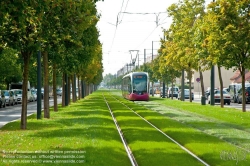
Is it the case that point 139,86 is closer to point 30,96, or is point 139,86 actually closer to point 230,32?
point 30,96

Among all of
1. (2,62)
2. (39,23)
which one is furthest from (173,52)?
(39,23)

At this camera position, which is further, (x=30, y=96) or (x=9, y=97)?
(x=30, y=96)

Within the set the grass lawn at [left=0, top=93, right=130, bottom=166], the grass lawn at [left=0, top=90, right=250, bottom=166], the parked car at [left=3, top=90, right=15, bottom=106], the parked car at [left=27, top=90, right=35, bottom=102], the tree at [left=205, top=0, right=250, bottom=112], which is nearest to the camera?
the grass lawn at [left=0, top=93, right=130, bottom=166]

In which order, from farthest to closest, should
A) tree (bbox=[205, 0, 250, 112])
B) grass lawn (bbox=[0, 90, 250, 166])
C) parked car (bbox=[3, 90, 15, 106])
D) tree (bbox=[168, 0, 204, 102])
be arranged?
1. parked car (bbox=[3, 90, 15, 106])
2. tree (bbox=[168, 0, 204, 102])
3. tree (bbox=[205, 0, 250, 112])
4. grass lawn (bbox=[0, 90, 250, 166])

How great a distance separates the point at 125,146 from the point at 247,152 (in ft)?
12.6

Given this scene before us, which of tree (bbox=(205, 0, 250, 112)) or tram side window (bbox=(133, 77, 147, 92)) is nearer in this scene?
tree (bbox=(205, 0, 250, 112))

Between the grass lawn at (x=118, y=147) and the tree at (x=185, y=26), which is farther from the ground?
the tree at (x=185, y=26)

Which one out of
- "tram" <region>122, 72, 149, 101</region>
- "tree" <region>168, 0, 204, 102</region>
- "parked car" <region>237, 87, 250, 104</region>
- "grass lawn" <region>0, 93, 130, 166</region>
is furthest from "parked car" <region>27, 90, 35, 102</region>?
"grass lawn" <region>0, 93, 130, 166</region>

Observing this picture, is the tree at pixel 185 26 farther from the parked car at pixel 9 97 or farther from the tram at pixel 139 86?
the parked car at pixel 9 97

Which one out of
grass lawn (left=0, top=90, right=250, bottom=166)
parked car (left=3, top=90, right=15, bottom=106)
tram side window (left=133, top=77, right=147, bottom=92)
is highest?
tram side window (left=133, top=77, right=147, bottom=92)

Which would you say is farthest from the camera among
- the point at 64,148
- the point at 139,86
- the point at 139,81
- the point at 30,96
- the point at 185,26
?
the point at 30,96

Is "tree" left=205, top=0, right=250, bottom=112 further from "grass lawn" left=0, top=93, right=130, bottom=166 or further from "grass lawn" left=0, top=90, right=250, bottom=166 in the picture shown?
"grass lawn" left=0, top=93, right=130, bottom=166

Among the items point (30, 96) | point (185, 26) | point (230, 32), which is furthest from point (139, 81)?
point (230, 32)

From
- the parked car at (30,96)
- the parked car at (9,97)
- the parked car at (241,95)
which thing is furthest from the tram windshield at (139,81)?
the parked car at (30,96)
